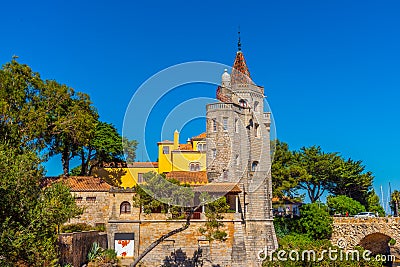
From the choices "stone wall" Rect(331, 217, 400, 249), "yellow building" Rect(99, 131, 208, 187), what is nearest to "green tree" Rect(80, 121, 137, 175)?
"yellow building" Rect(99, 131, 208, 187)

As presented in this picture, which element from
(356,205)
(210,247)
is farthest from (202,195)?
(356,205)

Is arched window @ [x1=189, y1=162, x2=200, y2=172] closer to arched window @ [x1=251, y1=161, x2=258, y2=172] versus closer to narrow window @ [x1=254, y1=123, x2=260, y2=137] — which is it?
arched window @ [x1=251, y1=161, x2=258, y2=172]

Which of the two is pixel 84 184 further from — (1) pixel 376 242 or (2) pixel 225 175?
(1) pixel 376 242

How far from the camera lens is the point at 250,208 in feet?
114

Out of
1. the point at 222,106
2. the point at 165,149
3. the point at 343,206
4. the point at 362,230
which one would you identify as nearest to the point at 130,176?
the point at 165,149

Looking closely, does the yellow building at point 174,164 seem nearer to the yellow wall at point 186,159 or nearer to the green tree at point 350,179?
the yellow wall at point 186,159

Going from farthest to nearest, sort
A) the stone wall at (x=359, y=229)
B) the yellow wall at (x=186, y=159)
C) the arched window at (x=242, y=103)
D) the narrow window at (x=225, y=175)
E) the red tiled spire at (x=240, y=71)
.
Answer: the yellow wall at (x=186, y=159) → the red tiled spire at (x=240, y=71) → the stone wall at (x=359, y=229) → the arched window at (x=242, y=103) → the narrow window at (x=225, y=175)

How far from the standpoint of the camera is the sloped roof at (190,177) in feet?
119

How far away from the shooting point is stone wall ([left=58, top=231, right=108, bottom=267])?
20.9m

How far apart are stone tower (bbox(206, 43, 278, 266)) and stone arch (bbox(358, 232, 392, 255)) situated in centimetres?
1169

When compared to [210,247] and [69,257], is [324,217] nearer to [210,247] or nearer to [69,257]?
[210,247]

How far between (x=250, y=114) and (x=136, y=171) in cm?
1377

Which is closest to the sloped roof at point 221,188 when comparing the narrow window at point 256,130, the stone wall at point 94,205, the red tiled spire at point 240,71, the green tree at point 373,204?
the narrow window at point 256,130

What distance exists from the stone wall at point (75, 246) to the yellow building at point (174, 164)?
13.0 metres
